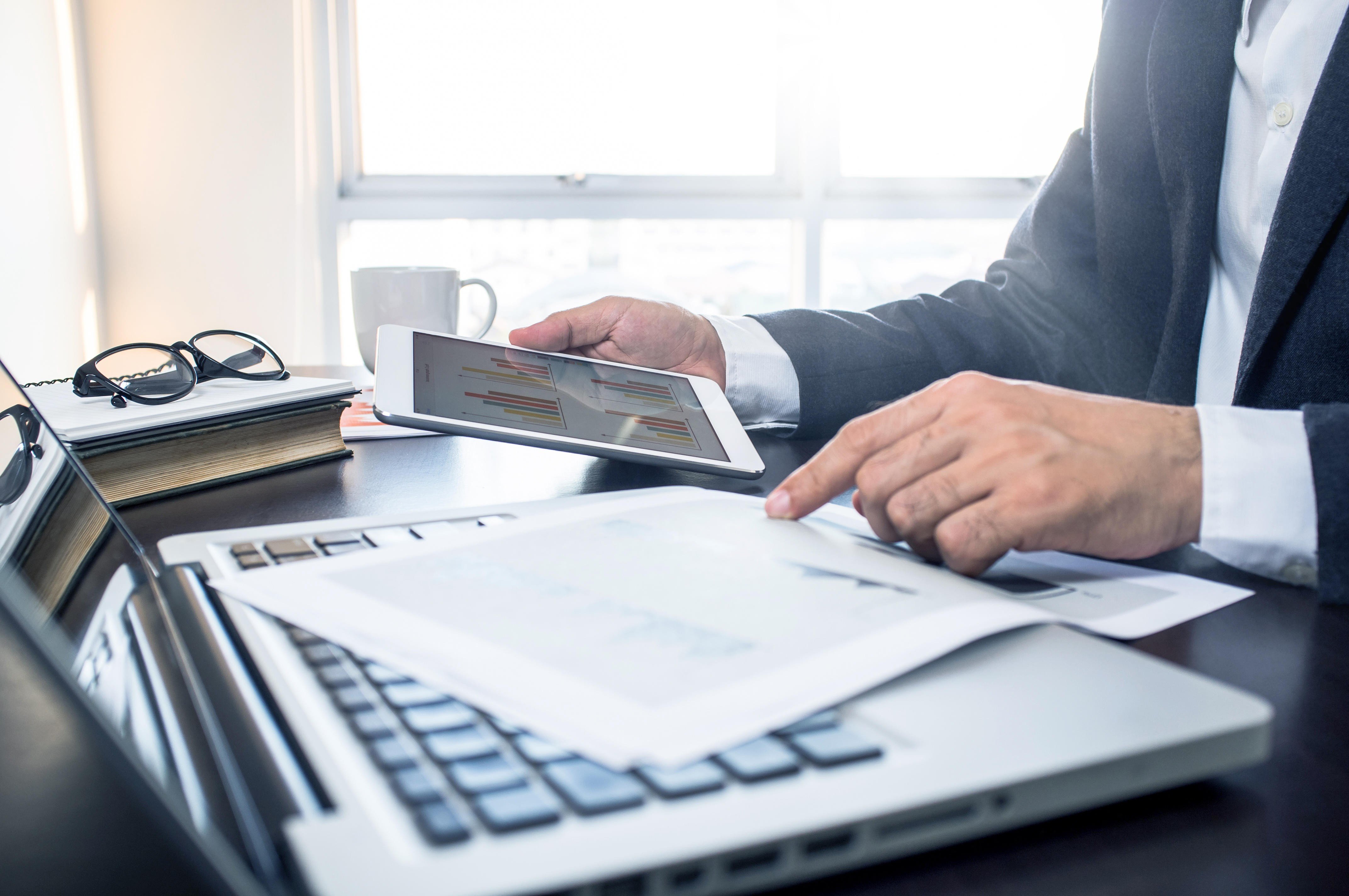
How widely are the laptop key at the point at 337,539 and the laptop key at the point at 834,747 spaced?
0.84 ft

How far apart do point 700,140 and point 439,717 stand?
2.33 meters

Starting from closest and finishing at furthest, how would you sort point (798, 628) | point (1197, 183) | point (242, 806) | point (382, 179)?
point (242, 806) → point (798, 628) → point (1197, 183) → point (382, 179)

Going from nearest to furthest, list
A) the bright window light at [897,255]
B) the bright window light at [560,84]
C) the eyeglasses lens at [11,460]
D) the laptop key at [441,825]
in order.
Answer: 1. the laptop key at [441,825]
2. the eyeglasses lens at [11,460]
3. the bright window light at [560,84]
4. the bright window light at [897,255]

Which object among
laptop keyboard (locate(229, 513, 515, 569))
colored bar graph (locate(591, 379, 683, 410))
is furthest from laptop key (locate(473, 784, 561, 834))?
colored bar graph (locate(591, 379, 683, 410))

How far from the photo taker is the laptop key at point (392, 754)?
229 millimetres

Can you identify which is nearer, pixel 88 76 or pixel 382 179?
pixel 88 76

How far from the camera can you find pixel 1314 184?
68cm

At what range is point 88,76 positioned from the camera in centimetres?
205

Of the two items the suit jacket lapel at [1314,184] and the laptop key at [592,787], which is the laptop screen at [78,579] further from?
the suit jacket lapel at [1314,184]

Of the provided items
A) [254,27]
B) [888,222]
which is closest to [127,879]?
[254,27]

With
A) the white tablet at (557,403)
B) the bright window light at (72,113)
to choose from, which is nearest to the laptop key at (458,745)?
the white tablet at (557,403)

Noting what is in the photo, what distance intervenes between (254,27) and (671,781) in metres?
2.22

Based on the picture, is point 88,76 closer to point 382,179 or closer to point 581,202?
point 382,179

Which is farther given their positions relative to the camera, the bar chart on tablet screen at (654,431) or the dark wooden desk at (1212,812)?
the bar chart on tablet screen at (654,431)
